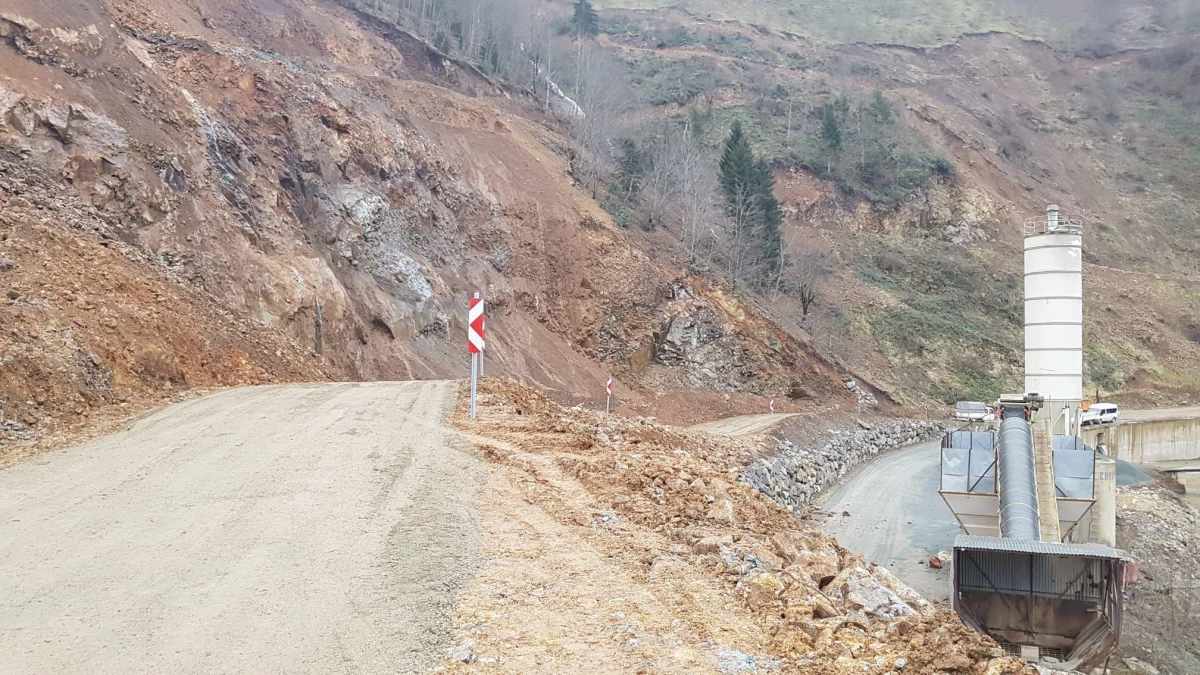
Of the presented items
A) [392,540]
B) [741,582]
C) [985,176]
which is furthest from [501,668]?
[985,176]

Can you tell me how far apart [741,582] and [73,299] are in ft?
47.6

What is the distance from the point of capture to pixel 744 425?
83.5 feet

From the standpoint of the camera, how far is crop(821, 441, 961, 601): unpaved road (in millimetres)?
16547

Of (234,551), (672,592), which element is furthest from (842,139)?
(234,551)

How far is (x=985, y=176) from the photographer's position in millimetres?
62562

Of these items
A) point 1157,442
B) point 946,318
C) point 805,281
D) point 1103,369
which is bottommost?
point 1157,442

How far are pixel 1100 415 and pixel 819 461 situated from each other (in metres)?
16.5

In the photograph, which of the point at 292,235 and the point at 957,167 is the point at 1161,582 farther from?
the point at 957,167

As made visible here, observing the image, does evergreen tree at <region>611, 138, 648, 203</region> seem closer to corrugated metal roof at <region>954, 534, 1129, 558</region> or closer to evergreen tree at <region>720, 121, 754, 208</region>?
evergreen tree at <region>720, 121, 754, 208</region>

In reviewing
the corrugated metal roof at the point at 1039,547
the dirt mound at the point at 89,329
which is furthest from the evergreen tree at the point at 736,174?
the corrugated metal roof at the point at 1039,547

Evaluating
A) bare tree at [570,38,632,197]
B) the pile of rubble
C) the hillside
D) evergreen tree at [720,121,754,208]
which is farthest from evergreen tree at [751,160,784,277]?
the pile of rubble

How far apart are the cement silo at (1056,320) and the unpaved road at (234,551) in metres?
22.5

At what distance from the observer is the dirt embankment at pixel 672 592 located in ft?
14.1

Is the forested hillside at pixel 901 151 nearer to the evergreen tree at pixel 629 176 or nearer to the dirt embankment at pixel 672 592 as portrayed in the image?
the evergreen tree at pixel 629 176
